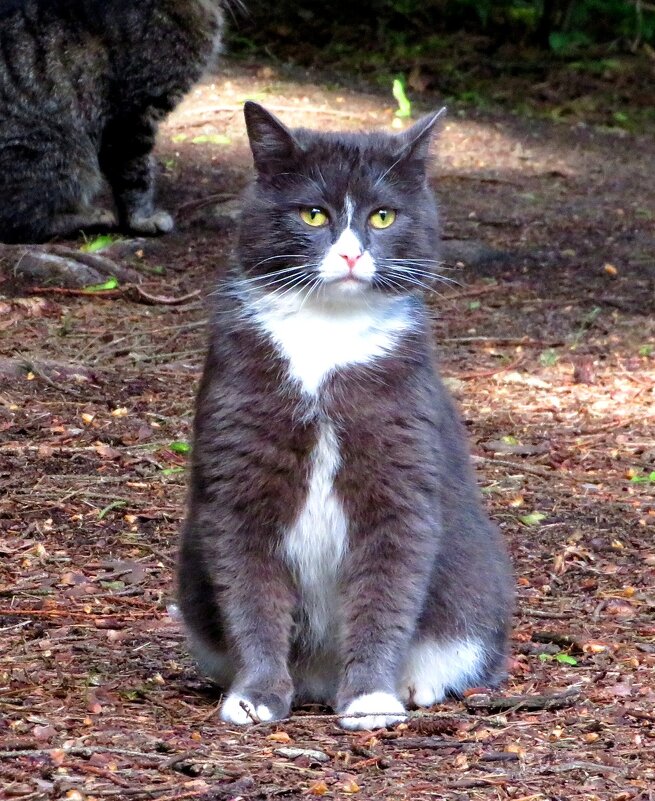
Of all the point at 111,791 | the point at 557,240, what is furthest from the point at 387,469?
the point at 557,240

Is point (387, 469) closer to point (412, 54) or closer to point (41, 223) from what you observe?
point (41, 223)

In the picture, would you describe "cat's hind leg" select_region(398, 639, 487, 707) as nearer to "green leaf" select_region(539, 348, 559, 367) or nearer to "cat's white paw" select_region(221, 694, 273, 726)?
"cat's white paw" select_region(221, 694, 273, 726)

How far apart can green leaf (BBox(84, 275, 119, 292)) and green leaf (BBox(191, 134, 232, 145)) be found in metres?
2.79

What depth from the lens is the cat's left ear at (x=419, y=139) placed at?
10.8ft

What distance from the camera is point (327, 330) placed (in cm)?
326

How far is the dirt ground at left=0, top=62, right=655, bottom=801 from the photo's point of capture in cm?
279

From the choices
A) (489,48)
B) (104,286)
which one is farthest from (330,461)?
(489,48)

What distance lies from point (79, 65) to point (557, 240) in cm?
315

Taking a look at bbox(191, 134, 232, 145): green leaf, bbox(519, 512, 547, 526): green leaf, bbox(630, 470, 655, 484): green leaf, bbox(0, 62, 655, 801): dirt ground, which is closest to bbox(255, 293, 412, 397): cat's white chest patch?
bbox(0, 62, 655, 801): dirt ground

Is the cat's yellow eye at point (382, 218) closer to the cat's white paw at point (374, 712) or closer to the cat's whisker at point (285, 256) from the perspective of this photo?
the cat's whisker at point (285, 256)

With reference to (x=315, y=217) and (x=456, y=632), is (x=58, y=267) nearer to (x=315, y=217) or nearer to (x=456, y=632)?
(x=315, y=217)

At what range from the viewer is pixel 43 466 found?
16.1 ft

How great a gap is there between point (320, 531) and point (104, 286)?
4.20 meters

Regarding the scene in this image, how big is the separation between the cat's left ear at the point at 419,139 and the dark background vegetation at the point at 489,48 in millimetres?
8044
